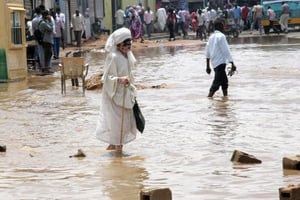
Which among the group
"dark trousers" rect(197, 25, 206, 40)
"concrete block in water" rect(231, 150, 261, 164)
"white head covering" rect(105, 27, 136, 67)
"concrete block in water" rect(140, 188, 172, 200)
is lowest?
"dark trousers" rect(197, 25, 206, 40)

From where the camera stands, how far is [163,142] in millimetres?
10273

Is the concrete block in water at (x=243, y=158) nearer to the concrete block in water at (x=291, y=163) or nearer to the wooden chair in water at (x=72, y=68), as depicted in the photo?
the concrete block in water at (x=291, y=163)

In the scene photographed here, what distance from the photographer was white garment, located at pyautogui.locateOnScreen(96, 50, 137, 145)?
31.2 feet

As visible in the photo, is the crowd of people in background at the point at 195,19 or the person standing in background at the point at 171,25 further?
the crowd of people in background at the point at 195,19

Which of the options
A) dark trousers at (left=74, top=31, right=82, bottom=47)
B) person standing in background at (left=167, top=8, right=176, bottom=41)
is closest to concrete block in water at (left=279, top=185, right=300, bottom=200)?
dark trousers at (left=74, top=31, right=82, bottom=47)

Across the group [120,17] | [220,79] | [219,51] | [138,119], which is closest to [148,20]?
[120,17]

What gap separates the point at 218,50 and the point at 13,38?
7033 mm

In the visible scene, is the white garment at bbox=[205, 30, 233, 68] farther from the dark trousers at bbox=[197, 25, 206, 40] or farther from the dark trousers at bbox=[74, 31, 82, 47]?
the dark trousers at bbox=[197, 25, 206, 40]

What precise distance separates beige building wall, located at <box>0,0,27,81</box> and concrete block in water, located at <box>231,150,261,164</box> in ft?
38.5

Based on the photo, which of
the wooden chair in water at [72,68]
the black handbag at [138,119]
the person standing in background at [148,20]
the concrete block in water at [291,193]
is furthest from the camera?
the person standing in background at [148,20]

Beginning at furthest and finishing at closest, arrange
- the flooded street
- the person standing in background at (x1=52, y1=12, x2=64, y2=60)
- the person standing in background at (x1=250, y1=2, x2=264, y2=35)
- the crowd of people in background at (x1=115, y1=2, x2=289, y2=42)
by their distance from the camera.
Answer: the person standing in background at (x1=250, y1=2, x2=264, y2=35) → the crowd of people in background at (x1=115, y1=2, x2=289, y2=42) → the person standing in background at (x1=52, y1=12, x2=64, y2=60) → the flooded street

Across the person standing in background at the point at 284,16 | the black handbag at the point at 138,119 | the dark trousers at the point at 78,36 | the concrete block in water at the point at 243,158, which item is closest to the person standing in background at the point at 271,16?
the person standing in background at the point at 284,16

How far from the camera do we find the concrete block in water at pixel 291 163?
801 centimetres

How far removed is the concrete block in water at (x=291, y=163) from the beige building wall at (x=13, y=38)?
12.3 metres
